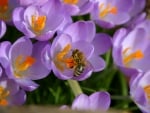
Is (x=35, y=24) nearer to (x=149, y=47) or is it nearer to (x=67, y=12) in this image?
(x=67, y=12)

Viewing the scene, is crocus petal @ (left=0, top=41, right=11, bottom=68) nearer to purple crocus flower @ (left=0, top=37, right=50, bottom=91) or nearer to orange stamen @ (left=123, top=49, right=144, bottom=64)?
purple crocus flower @ (left=0, top=37, right=50, bottom=91)

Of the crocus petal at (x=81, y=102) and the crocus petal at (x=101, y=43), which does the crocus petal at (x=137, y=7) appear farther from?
the crocus petal at (x=81, y=102)

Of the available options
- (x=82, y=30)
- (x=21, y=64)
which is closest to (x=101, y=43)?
(x=82, y=30)

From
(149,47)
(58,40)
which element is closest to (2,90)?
(58,40)

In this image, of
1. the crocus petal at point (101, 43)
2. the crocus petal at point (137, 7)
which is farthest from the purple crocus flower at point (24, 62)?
the crocus petal at point (137, 7)

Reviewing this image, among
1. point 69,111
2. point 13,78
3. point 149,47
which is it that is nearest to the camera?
point 69,111

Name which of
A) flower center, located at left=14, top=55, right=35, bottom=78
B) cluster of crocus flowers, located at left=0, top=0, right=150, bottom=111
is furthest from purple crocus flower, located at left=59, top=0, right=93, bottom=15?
flower center, located at left=14, top=55, right=35, bottom=78
